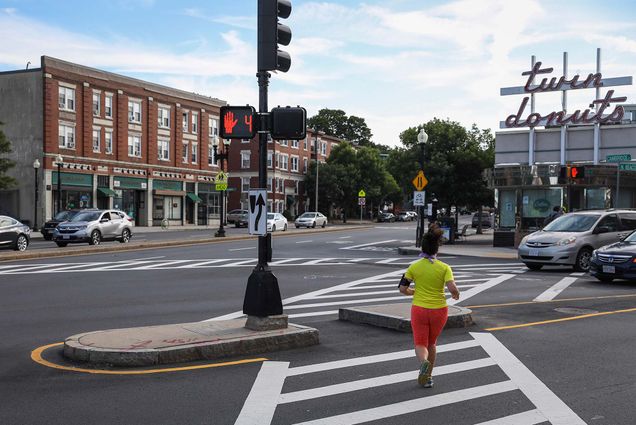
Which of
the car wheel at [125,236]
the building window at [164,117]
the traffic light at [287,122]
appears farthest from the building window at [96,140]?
the traffic light at [287,122]

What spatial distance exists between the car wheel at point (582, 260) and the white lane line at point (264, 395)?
48.3 feet

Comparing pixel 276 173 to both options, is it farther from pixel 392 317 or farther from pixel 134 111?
pixel 392 317

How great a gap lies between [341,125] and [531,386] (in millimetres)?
115418

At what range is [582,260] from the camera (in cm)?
2027

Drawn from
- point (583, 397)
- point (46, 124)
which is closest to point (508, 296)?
point (583, 397)

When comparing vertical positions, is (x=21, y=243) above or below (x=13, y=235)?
below

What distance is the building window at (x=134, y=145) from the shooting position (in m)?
57.3

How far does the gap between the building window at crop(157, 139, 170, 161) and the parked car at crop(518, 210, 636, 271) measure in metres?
45.4

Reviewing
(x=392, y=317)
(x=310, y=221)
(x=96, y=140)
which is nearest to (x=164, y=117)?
(x=96, y=140)

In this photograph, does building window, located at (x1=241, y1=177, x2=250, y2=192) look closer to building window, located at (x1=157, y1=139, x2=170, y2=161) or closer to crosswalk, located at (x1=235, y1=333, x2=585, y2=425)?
building window, located at (x1=157, y1=139, x2=170, y2=161)

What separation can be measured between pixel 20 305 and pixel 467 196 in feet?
106

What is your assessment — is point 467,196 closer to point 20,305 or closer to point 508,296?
point 508,296

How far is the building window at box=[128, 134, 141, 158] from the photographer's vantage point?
57.3 m

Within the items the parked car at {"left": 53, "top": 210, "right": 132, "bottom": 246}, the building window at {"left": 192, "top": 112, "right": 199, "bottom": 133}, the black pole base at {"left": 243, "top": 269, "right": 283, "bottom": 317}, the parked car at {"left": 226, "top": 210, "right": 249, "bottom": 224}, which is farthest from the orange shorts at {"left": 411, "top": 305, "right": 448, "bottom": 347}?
the building window at {"left": 192, "top": 112, "right": 199, "bottom": 133}
